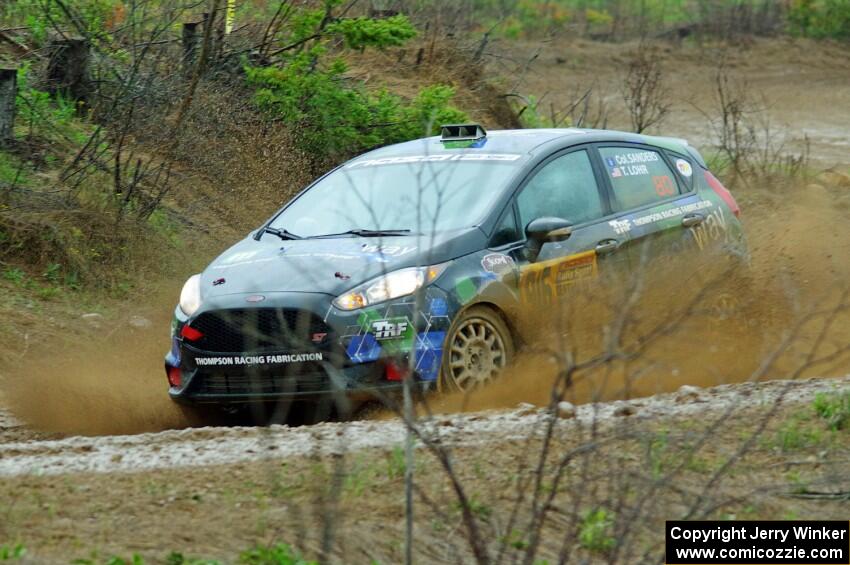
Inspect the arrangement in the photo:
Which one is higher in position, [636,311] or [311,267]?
[311,267]

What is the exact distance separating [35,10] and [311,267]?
7.23 metres

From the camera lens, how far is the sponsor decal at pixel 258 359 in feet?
22.0

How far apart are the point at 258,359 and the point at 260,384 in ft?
0.45

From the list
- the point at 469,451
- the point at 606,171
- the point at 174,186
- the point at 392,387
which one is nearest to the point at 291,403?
the point at 392,387

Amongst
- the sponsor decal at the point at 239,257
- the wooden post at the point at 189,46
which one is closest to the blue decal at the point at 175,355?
the sponsor decal at the point at 239,257

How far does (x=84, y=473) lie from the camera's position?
17.3 feet

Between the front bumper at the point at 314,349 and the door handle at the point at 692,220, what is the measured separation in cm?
248

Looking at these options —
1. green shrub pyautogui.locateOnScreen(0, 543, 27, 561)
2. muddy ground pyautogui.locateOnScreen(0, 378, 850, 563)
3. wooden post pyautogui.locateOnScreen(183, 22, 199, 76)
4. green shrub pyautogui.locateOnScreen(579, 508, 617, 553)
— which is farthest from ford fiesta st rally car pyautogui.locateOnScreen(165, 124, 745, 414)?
wooden post pyautogui.locateOnScreen(183, 22, 199, 76)

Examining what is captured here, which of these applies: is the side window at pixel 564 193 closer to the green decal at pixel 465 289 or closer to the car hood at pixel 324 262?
the car hood at pixel 324 262

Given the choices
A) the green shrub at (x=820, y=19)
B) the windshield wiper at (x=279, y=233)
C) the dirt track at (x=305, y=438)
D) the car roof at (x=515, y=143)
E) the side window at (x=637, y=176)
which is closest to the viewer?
the dirt track at (x=305, y=438)

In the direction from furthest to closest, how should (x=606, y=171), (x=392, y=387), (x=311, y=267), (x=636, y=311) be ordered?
(x=606, y=171) → (x=636, y=311) → (x=311, y=267) → (x=392, y=387)

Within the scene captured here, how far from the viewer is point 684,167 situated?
918cm

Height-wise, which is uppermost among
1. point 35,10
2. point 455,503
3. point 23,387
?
point 35,10

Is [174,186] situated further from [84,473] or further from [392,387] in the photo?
[84,473]
